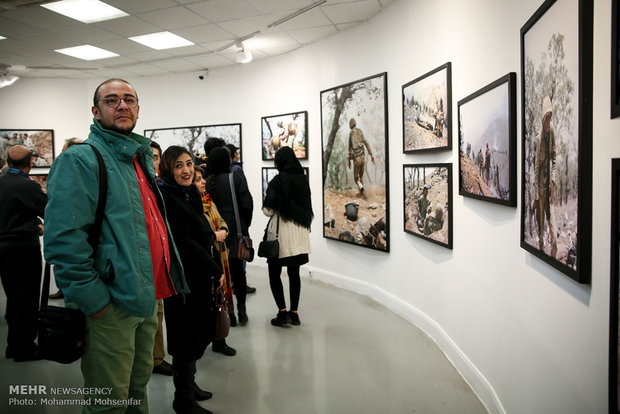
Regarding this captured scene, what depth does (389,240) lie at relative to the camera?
18.0 ft

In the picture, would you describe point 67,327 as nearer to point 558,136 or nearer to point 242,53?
point 558,136

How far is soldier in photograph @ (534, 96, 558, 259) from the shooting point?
1.89 m

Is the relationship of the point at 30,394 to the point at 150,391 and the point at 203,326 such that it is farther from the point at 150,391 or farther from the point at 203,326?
the point at 203,326

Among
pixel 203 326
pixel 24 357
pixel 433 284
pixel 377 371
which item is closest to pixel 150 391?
pixel 203 326

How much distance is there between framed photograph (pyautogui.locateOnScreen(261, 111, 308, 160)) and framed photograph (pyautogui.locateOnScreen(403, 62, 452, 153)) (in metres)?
2.54

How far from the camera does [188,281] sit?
108 inches

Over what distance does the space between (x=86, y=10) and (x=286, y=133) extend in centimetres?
337

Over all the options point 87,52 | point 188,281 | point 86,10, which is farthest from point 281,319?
point 87,52

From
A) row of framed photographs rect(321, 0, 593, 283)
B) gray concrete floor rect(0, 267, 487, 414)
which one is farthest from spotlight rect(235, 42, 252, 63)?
gray concrete floor rect(0, 267, 487, 414)

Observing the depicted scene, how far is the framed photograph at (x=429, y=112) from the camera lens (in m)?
3.82

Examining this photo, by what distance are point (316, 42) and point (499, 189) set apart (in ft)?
16.2

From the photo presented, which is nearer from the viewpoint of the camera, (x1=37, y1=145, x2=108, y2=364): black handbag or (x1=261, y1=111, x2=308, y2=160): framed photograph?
Answer: (x1=37, y1=145, x2=108, y2=364): black handbag

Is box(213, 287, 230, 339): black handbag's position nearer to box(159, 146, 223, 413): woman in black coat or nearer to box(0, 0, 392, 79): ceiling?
box(159, 146, 223, 413): woman in black coat

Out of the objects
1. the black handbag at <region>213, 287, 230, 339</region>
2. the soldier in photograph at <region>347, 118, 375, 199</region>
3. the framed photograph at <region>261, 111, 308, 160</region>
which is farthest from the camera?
the framed photograph at <region>261, 111, 308, 160</region>
